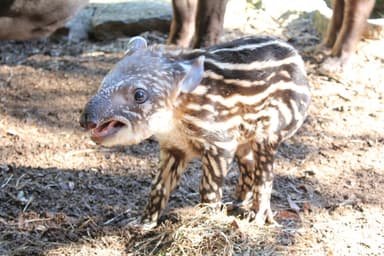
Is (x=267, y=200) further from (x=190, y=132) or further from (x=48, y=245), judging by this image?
(x=48, y=245)

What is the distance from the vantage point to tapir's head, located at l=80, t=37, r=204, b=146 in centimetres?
276

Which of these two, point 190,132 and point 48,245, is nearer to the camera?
point 190,132

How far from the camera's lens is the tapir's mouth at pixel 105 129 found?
2754 mm

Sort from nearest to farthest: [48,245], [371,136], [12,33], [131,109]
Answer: [131,109], [48,245], [12,33], [371,136]

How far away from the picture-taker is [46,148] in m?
4.22

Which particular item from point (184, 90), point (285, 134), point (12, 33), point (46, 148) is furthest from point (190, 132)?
point (46, 148)

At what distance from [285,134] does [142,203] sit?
82cm

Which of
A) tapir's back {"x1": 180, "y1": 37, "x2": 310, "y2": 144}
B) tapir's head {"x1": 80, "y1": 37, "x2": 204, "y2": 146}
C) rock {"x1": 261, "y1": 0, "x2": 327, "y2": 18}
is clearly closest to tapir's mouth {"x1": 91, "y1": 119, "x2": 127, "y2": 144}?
tapir's head {"x1": 80, "y1": 37, "x2": 204, "y2": 146}

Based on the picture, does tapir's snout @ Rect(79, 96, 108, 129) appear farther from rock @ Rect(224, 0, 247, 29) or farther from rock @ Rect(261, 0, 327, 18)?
rock @ Rect(261, 0, 327, 18)

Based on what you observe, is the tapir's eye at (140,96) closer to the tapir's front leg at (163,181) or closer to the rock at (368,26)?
the tapir's front leg at (163,181)

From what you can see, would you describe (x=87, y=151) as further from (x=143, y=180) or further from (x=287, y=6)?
(x=287, y=6)

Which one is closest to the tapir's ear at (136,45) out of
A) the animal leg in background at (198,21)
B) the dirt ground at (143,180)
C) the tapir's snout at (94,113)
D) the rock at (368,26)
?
the tapir's snout at (94,113)

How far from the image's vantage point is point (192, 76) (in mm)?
2926

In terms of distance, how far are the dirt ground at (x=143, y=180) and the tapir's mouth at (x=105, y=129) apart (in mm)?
647
